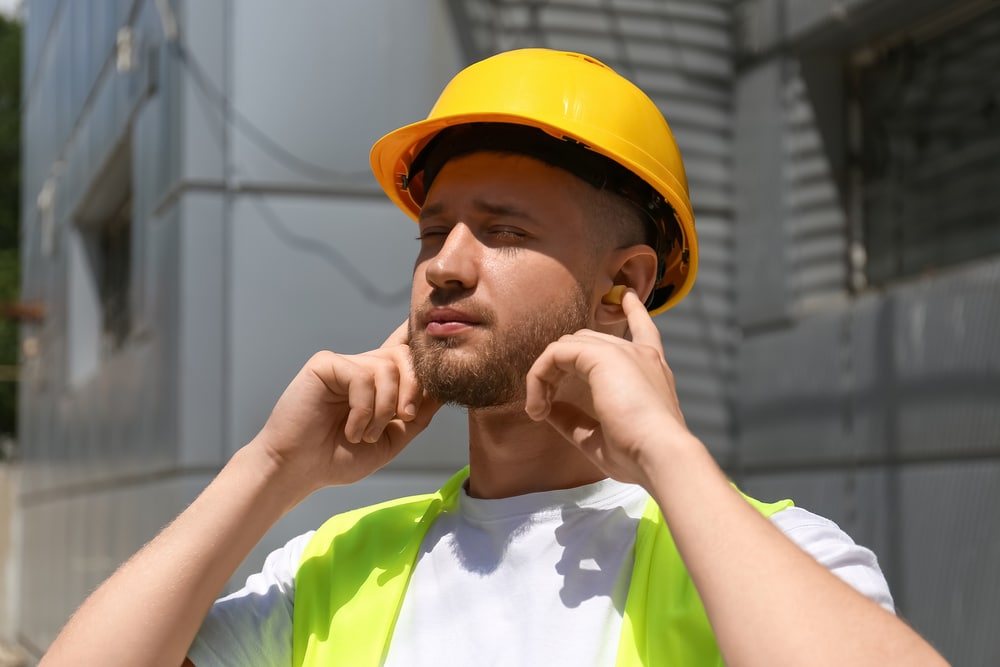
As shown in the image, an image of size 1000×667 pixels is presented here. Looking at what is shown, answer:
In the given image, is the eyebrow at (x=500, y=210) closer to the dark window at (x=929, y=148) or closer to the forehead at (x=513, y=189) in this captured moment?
the forehead at (x=513, y=189)

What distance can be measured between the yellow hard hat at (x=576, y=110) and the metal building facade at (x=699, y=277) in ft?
8.40

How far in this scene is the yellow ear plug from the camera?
105 inches

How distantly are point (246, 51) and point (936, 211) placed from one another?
10.2ft

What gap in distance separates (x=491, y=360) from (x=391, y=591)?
1.59 ft

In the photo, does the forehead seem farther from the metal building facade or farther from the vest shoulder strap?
the metal building facade

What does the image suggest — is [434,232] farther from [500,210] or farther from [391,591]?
[391,591]

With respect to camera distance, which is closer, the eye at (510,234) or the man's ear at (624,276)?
the eye at (510,234)

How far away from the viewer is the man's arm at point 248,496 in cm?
238

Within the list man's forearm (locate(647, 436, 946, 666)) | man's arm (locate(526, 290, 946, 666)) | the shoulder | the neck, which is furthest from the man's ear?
man's forearm (locate(647, 436, 946, 666))

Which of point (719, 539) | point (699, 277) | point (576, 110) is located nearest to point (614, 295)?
point (576, 110)

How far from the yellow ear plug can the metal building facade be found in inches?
103

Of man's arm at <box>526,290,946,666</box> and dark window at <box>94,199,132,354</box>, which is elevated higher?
dark window at <box>94,199,132,354</box>

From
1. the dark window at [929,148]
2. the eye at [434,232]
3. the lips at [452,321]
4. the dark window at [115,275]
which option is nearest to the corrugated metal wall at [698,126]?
the dark window at [929,148]

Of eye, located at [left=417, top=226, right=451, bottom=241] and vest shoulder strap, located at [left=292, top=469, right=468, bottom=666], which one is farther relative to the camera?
eye, located at [left=417, top=226, right=451, bottom=241]
